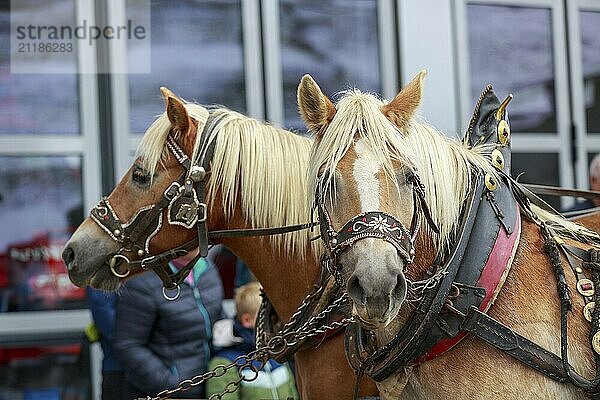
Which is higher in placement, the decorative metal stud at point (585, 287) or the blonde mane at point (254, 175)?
the blonde mane at point (254, 175)

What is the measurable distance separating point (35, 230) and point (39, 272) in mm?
240

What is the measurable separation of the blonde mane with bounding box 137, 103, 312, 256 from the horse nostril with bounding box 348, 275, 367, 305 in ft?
3.20

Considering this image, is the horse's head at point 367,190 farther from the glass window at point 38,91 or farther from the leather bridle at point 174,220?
the glass window at point 38,91

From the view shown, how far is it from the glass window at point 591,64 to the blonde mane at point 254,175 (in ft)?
12.3

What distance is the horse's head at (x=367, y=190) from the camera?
2.15 m

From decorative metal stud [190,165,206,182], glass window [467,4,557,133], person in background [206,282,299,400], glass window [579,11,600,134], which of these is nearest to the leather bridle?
decorative metal stud [190,165,206,182]

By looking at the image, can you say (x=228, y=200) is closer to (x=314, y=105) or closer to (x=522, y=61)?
(x=314, y=105)

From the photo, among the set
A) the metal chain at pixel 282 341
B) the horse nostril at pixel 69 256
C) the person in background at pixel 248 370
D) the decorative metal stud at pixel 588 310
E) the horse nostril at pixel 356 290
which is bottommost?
the person in background at pixel 248 370

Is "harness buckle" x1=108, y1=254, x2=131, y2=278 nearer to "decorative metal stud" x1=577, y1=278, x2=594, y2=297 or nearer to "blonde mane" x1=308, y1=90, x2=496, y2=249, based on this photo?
"blonde mane" x1=308, y1=90, x2=496, y2=249

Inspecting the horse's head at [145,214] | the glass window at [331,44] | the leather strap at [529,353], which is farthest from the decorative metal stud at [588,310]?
the glass window at [331,44]

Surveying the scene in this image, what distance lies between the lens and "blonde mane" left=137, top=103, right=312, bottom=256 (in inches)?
124

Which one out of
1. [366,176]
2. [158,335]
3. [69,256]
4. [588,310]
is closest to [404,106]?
[366,176]

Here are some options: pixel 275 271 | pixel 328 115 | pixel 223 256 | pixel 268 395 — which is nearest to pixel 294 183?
pixel 275 271

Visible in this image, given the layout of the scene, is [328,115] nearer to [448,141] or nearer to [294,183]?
[448,141]
